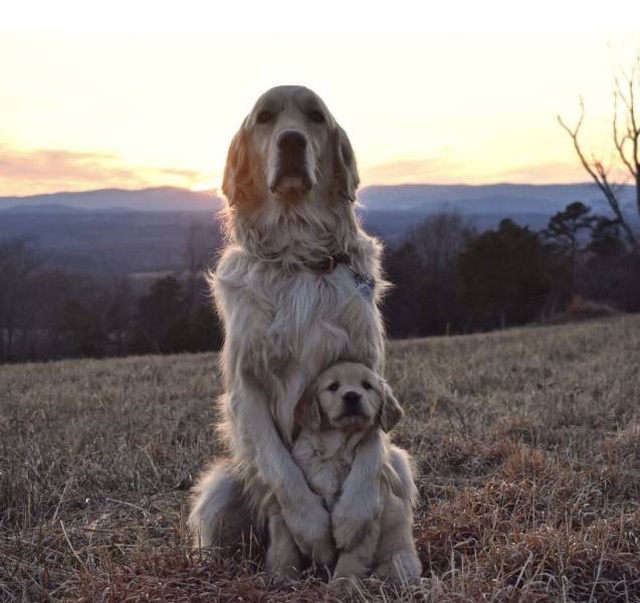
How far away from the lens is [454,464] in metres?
5.98

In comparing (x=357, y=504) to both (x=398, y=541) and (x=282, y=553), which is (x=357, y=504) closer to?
(x=398, y=541)

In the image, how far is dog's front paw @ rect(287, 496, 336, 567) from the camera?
368 centimetres

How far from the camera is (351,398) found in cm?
366

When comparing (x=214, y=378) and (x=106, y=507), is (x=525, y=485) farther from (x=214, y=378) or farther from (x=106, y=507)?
(x=214, y=378)

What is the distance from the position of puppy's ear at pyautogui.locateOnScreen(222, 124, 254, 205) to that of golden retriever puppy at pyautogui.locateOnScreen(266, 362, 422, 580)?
1.06 meters

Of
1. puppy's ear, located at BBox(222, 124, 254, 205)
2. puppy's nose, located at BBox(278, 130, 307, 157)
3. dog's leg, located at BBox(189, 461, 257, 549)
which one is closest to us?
puppy's nose, located at BBox(278, 130, 307, 157)

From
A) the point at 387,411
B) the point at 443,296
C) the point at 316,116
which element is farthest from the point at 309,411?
the point at 443,296

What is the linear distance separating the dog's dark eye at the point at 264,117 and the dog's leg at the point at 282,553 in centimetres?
187

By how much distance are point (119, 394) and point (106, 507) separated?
4481 mm

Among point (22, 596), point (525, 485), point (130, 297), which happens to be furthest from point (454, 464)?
point (130, 297)

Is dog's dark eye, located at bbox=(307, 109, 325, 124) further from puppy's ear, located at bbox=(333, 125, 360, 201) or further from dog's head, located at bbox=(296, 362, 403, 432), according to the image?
dog's head, located at bbox=(296, 362, 403, 432)

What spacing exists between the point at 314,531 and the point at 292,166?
1663 millimetres

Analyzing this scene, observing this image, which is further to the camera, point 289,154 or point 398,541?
point 289,154

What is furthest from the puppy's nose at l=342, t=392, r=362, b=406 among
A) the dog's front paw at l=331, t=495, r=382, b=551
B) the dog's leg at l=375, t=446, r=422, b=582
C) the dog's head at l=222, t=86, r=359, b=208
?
the dog's head at l=222, t=86, r=359, b=208
